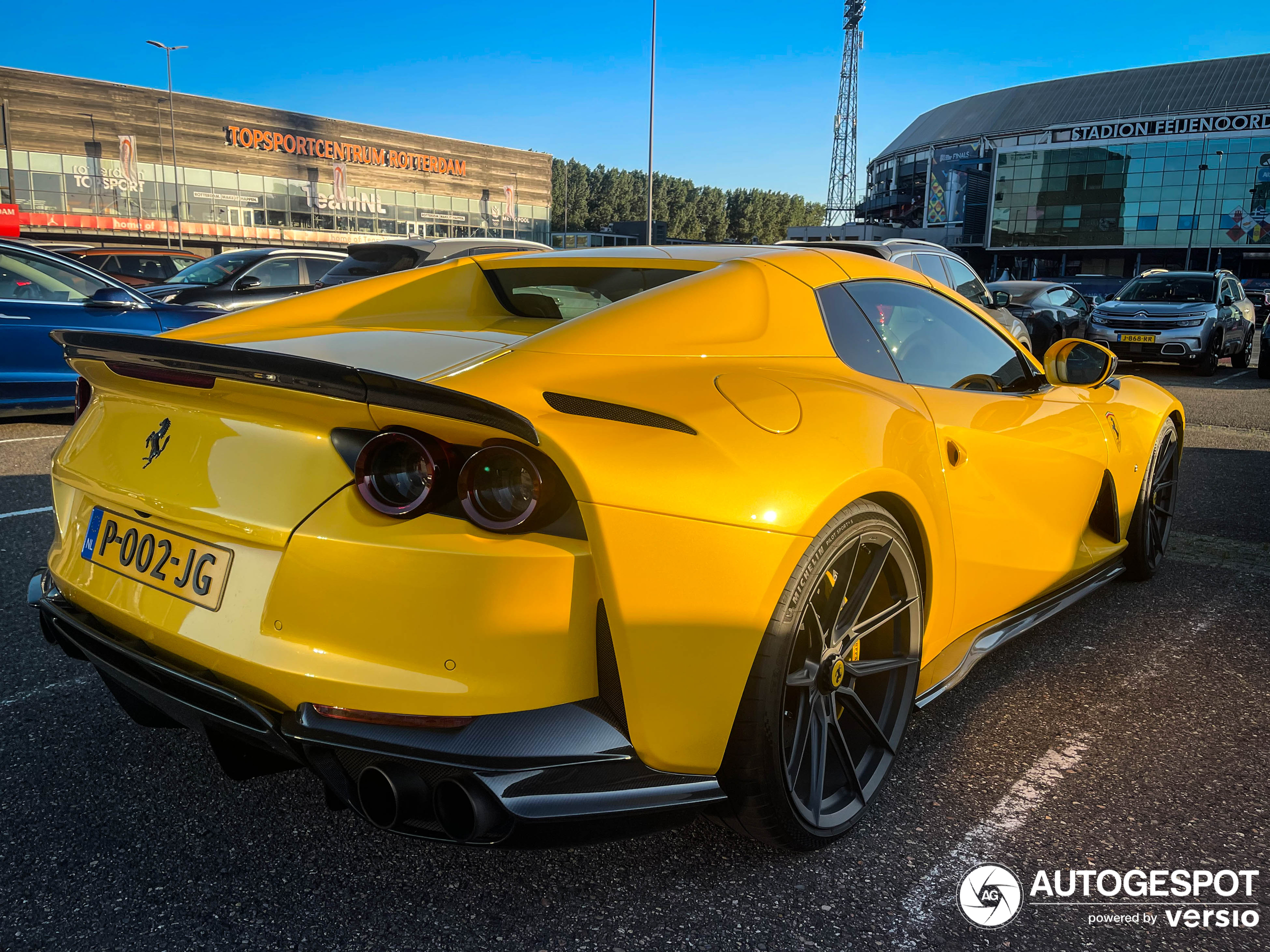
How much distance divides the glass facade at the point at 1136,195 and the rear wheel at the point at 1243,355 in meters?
63.3

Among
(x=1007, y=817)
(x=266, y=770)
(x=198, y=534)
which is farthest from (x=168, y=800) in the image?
(x=1007, y=817)

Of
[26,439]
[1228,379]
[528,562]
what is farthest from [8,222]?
[528,562]

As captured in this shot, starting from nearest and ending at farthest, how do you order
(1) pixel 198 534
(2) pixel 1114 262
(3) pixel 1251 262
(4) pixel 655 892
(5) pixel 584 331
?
(1) pixel 198 534 → (4) pixel 655 892 → (5) pixel 584 331 → (3) pixel 1251 262 → (2) pixel 1114 262

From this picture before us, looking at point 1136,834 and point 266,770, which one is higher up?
point 266,770

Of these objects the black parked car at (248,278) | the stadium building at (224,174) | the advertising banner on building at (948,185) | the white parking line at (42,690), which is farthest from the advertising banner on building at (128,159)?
the advertising banner on building at (948,185)

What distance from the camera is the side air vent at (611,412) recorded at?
184cm

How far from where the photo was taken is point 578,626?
176cm

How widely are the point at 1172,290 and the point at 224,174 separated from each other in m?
50.6

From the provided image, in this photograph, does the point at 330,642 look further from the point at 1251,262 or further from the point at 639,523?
the point at 1251,262

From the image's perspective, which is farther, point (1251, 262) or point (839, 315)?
point (1251, 262)

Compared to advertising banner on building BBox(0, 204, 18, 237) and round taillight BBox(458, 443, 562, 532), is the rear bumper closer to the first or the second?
round taillight BBox(458, 443, 562, 532)

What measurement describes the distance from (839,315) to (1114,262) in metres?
84.9

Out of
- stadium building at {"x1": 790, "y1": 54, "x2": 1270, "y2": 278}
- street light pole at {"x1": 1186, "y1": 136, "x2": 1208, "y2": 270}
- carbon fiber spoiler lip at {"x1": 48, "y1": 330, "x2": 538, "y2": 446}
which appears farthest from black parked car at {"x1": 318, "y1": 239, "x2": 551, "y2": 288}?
stadium building at {"x1": 790, "y1": 54, "x2": 1270, "y2": 278}

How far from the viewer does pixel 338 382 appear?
5.59ft
